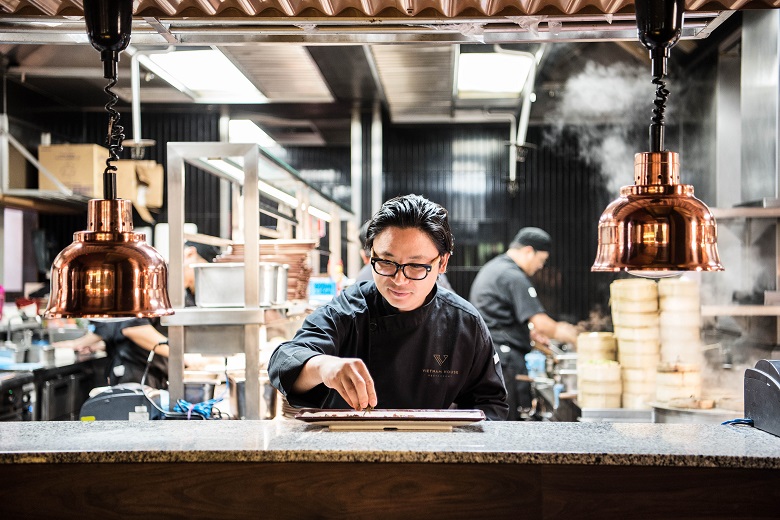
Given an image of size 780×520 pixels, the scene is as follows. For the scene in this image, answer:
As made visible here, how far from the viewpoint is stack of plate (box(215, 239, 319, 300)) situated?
3850 millimetres

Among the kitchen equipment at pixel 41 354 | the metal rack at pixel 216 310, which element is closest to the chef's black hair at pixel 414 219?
the metal rack at pixel 216 310

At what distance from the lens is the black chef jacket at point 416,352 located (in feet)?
8.27

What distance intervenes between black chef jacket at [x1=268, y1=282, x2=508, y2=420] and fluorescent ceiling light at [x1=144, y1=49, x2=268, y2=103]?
332 cm

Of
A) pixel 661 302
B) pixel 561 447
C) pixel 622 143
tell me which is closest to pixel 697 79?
pixel 622 143

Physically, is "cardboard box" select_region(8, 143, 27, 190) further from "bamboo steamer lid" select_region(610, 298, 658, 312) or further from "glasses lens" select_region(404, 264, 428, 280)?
"glasses lens" select_region(404, 264, 428, 280)

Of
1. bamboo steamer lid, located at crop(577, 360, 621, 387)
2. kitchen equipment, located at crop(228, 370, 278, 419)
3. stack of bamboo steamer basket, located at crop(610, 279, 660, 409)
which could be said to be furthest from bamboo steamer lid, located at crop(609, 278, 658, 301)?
kitchen equipment, located at crop(228, 370, 278, 419)

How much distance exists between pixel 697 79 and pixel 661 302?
4.35 metres

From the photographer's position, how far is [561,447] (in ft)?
5.89

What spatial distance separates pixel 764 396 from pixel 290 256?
2715mm

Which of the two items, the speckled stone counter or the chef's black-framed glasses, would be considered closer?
the speckled stone counter

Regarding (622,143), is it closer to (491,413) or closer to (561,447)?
(491,413)

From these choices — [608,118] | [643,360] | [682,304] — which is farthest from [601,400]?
[608,118]

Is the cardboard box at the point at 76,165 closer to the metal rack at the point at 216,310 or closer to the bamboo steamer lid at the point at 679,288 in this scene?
the metal rack at the point at 216,310

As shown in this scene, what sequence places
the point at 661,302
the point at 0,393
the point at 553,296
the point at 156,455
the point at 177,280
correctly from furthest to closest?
1. the point at 553,296
2. the point at 0,393
3. the point at 661,302
4. the point at 177,280
5. the point at 156,455
